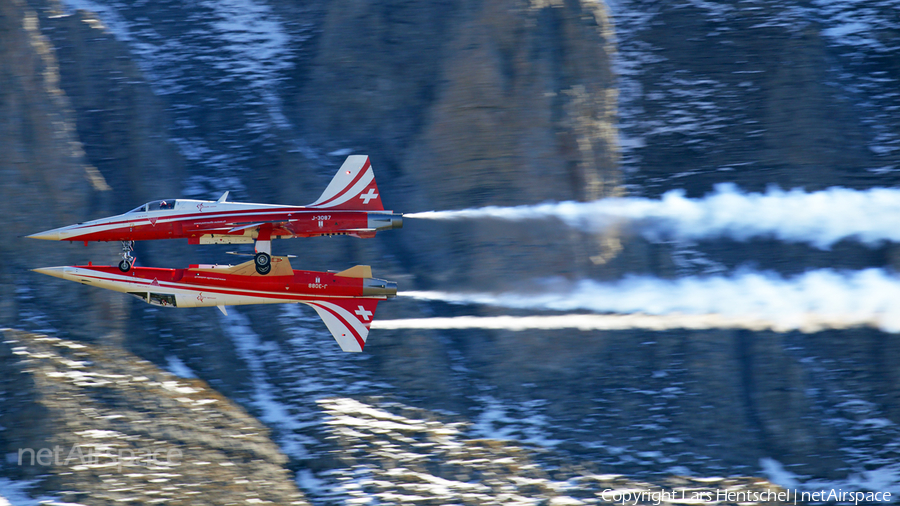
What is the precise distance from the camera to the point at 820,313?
2007 inches

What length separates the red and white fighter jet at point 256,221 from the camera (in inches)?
1446

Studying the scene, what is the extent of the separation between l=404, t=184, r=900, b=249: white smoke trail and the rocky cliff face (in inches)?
33.1

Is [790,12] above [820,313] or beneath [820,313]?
above

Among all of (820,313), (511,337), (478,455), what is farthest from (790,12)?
(478,455)

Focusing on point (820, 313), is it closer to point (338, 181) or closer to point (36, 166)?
point (338, 181)

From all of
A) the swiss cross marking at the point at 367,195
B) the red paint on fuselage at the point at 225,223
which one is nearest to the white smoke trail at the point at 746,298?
the swiss cross marking at the point at 367,195

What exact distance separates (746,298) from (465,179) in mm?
17589

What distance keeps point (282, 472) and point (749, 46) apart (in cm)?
4063

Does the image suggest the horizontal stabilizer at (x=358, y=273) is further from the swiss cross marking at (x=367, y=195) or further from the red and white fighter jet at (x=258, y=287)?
the swiss cross marking at (x=367, y=195)

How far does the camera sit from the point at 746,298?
168ft

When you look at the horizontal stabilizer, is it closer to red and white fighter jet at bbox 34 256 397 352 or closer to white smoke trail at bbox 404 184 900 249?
red and white fighter jet at bbox 34 256 397 352

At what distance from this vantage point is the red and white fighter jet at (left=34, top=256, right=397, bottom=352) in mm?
38250

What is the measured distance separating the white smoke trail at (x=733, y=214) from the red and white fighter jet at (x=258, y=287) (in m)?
15.7

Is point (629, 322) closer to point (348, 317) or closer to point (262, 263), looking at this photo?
point (348, 317)
